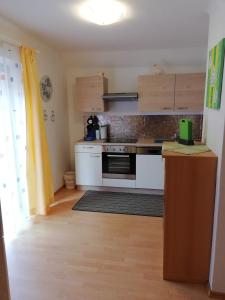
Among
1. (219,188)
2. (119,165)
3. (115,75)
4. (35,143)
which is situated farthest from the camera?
(115,75)

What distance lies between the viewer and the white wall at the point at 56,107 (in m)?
3.45

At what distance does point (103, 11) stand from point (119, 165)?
2.39m

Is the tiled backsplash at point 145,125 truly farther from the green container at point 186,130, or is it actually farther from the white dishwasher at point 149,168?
the green container at point 186,130

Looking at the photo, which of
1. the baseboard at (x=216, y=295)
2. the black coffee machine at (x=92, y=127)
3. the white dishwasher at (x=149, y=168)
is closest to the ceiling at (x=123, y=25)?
the black coffee machine at (x=92, y=127)

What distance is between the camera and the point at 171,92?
3.81 m

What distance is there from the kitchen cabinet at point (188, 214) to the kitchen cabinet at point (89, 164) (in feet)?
7.17

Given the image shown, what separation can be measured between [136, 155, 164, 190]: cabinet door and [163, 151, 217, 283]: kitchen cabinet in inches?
73.1

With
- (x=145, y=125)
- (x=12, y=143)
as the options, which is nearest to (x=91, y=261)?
(x=12, y=143)

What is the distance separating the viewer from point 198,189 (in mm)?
1866

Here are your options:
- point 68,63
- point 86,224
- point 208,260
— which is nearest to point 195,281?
point 208,260

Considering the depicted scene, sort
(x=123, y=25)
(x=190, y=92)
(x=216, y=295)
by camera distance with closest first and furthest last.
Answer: (x=216, y=295) < (x=123, y=25) < (x=190, y=92)

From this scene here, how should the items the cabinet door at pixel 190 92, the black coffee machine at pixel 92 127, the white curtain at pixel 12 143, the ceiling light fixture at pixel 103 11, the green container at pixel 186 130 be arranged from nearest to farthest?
the ceiling light fixture at pixel 103 11 < the green container at pixel 186 130 < the white curtain at pixel 12 143 < the cabinet door at pixel 190 92 < the black coffee machine at pixel 92 127

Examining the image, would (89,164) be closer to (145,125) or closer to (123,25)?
(145,125)

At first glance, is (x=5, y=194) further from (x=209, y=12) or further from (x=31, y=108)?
(x=209, y=12)
